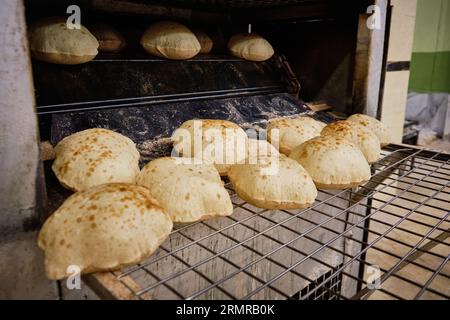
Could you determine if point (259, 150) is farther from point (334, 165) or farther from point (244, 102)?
point (244, 102)

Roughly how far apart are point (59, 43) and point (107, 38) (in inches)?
16.9

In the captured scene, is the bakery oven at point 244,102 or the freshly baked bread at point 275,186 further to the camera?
the bakery oven at point 244,102

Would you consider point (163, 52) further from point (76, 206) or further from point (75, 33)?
point (76, 206)

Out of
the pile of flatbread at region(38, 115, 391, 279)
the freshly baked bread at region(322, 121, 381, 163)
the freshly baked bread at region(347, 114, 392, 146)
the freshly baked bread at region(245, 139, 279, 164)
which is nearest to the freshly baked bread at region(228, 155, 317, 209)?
the pile of flatbread at region(38, 115, 391, 279)

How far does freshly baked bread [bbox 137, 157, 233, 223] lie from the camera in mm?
1297

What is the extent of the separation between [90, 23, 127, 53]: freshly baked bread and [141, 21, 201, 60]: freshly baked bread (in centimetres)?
16

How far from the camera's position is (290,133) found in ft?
6.56

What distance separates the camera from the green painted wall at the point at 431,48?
17.4 feet

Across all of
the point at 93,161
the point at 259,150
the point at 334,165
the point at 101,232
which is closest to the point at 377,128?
the point at 334,165

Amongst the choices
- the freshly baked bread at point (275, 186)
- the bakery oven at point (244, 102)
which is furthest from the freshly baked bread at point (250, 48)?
the freshly baked bread at point (275, 186)

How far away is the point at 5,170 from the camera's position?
3.69ft

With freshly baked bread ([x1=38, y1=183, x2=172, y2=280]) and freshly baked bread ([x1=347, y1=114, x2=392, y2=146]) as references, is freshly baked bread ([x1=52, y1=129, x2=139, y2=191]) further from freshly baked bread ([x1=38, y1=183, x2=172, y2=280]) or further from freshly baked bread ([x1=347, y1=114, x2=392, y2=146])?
freshly baked bread ([x1=347, y1=114, x2=392, y2=146])

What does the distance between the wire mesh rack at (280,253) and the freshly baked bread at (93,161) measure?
338mm

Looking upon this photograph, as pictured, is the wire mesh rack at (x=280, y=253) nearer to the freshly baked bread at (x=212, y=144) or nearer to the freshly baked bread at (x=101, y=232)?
the freshly baked bread at (x=101, y=232)
